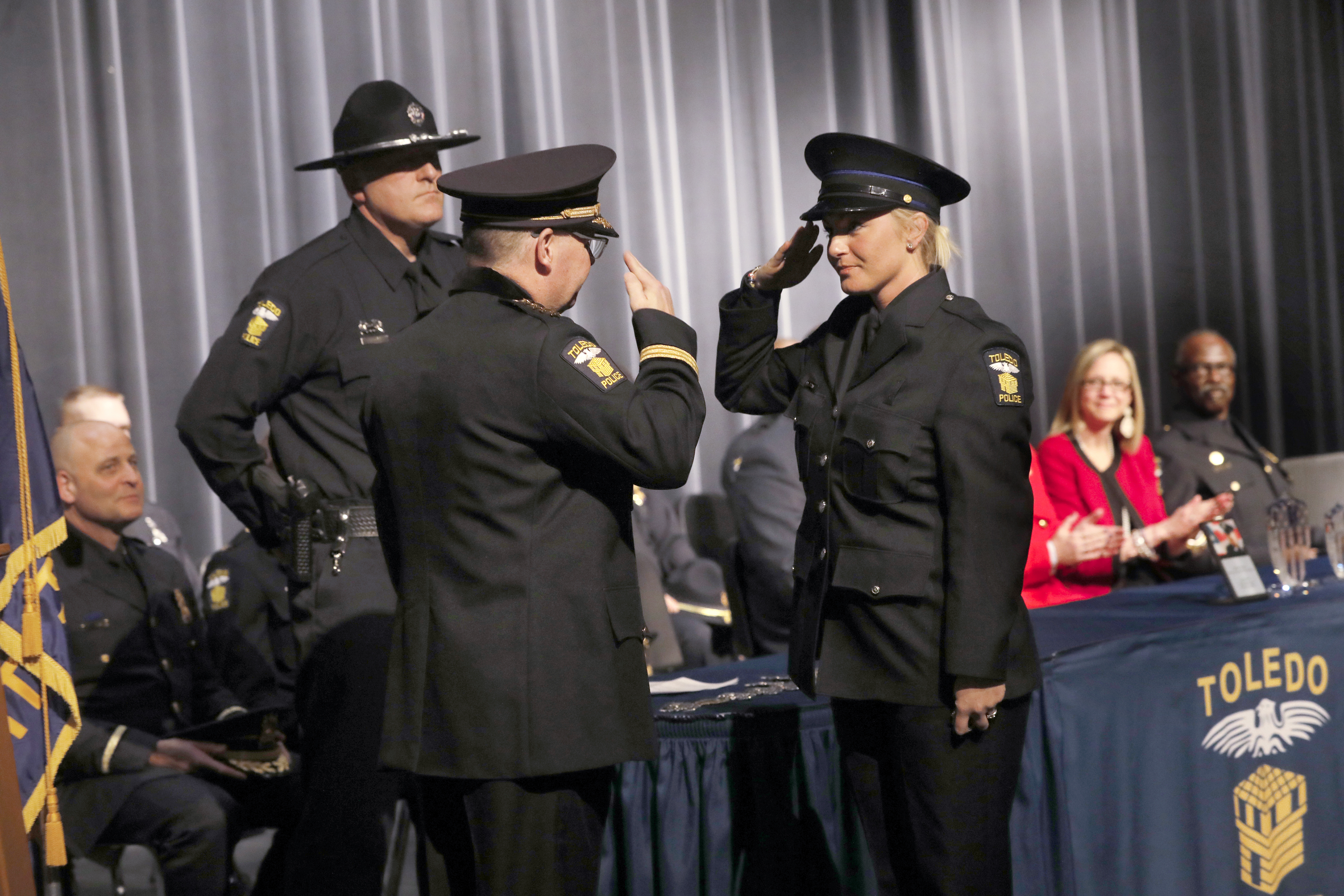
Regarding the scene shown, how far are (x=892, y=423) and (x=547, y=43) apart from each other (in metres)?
3.74

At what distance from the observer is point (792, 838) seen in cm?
212

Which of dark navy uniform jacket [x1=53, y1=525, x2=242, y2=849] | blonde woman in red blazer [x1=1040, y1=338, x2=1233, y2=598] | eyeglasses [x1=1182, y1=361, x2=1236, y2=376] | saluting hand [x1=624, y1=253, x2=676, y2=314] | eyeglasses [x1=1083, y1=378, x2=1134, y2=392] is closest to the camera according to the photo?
saluting hand [x1=624, y1=253, x2=676, y2=314]

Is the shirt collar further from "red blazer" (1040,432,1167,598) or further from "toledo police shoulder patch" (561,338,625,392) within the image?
"red blazer" (1040,432,1167,598)

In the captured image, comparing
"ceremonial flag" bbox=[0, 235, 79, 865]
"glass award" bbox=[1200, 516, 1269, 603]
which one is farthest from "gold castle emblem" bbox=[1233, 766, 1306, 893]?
"ceremonial flag" bbox=[0, 235, 79, 865]

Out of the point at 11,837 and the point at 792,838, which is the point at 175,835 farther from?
the point at 792,838

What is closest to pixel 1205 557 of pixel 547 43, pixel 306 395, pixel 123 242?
pixel 306 395

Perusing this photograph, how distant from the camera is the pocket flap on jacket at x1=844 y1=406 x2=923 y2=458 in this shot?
171 centimetres

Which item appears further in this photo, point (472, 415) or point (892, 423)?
point (892, 423)

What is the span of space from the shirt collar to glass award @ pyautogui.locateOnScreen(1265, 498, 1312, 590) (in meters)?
1.94

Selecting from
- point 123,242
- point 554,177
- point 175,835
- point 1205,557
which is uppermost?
point 123,242

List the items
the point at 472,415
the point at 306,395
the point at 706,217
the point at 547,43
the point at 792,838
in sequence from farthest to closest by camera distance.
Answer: the point at 706,217 < the point at 547,43 < the point at 306,395 < the point at 792,838 < the point at 472,415

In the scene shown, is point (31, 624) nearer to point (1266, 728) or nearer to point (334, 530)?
point (334, 530)

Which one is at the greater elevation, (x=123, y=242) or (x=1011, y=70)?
(x=1011, y=70)

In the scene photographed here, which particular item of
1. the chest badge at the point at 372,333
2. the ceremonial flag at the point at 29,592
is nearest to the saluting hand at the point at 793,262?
the chest badge at the point at 372,333
